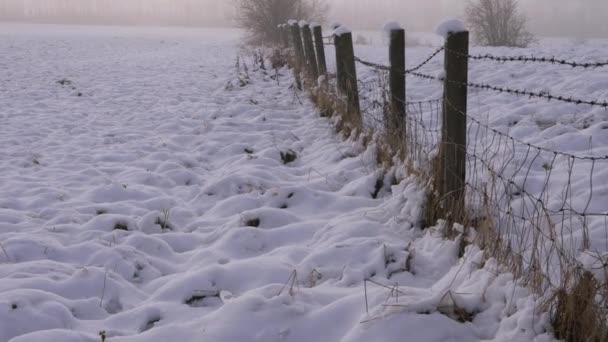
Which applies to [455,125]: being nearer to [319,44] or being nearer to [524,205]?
[524,205]

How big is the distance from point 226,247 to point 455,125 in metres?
1.77

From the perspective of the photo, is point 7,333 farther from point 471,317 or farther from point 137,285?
point 471,317

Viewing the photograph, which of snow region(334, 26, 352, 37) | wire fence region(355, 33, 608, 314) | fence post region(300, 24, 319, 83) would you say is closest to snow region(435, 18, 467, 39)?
wire fence region(355, 33, 608, 314)

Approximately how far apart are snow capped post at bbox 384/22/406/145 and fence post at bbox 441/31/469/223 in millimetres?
1044

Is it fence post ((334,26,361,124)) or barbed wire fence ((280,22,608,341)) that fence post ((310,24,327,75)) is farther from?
barbed wire fence ((280,22,608,341))

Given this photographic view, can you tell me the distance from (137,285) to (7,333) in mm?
797

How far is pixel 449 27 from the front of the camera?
3123 millimetres

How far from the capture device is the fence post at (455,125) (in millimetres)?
3141

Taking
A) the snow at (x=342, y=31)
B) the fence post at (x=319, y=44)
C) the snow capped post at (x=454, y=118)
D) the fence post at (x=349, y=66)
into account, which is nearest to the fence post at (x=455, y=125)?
the snow capped post at (x=454, y=118)

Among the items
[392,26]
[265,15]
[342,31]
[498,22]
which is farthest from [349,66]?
[498,22]

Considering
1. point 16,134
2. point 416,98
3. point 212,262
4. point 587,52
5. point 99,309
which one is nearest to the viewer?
point 99,309

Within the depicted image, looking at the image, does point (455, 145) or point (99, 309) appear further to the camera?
point (455, 145)

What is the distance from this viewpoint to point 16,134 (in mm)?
6805

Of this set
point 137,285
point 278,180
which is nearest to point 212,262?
point 137,285
